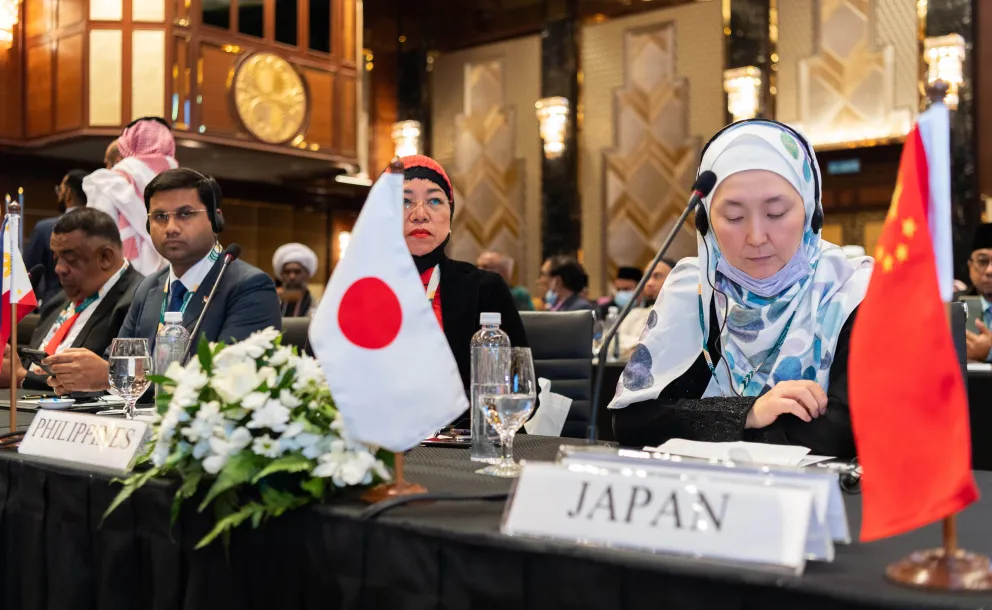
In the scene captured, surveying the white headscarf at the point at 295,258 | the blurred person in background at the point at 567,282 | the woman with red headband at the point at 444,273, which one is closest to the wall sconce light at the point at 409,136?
the white headscarf at the point at 295,258

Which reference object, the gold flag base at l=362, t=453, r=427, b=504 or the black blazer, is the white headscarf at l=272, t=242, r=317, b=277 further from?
the gold flag base at l=362, t=453, r=427, b=504

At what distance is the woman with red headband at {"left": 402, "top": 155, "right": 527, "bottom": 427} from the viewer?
2209 millimetres

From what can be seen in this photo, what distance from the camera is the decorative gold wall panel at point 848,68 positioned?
7.21 m

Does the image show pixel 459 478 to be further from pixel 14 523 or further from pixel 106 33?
pixel 106 33

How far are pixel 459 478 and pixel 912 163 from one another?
74 centimetres

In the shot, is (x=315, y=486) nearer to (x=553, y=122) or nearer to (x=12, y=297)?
(x=12, y=297)

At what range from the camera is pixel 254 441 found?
1.23m

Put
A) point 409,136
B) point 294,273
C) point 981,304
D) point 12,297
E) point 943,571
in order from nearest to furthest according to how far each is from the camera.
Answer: point 943,571, point 12,297, point 981,304, point 294,273, point 409,136

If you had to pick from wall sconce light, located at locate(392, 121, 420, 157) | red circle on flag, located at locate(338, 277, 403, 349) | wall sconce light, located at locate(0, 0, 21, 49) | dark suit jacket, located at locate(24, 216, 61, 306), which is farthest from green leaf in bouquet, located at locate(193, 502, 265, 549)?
wall sconce light, located at locate(392, 121, 420, 157)

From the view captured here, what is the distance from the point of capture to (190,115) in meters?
7.29

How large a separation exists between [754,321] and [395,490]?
78 cm

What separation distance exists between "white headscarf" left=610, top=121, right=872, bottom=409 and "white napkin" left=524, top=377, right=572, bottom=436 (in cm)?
37

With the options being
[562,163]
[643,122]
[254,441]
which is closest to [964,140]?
[643,122]

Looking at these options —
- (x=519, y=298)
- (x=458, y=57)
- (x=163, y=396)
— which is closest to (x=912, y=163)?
(x=163, y=396)
